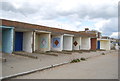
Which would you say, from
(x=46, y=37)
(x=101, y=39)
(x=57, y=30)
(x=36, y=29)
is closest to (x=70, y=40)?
(x=57, y=30)

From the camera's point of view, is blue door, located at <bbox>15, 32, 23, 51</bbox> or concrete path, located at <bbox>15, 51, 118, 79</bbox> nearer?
concrete path, located at <bbox>15, 51, 118, 79</bbox>

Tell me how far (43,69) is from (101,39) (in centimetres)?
3144

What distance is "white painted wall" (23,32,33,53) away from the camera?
16.5 m

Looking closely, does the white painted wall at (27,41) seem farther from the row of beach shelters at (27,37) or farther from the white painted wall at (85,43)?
the white painted wall at (85,43)

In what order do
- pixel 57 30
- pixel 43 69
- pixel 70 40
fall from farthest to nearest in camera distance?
1. pixel 70 40
2. pixel 57 30
3. pixel 43 69

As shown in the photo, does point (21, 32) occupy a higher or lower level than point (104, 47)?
higher

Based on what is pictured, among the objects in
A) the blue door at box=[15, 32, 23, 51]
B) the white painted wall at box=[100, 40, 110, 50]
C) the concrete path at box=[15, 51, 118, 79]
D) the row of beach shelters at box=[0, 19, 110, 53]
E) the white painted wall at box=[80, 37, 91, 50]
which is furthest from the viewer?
the white painted wall at box=[100, 40, 110, 50]

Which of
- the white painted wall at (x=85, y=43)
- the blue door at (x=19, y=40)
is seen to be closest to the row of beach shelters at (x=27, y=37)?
the blue door at (x=19, y=40)

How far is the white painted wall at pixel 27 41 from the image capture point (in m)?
16.5

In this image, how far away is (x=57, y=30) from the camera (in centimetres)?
2119

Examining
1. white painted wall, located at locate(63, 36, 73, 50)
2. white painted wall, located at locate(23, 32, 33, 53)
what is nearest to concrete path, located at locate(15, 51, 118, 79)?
white painted wall, located at locate(23, 32, 33, 53)

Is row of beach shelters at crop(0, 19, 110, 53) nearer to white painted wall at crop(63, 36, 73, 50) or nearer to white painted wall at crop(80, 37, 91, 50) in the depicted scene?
white painted wall at crop(63, 36, 73, 50)

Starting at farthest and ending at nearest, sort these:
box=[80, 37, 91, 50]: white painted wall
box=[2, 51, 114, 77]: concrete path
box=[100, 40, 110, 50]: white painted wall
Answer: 1. box=[100, 40, 110, 50]: white painted wall
2. box=[80, 37, 91, 50]: white painted wall
3. box=[2, 51, 114, 77]: concrete path

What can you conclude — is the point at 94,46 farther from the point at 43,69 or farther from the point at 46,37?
the point at 43,69
